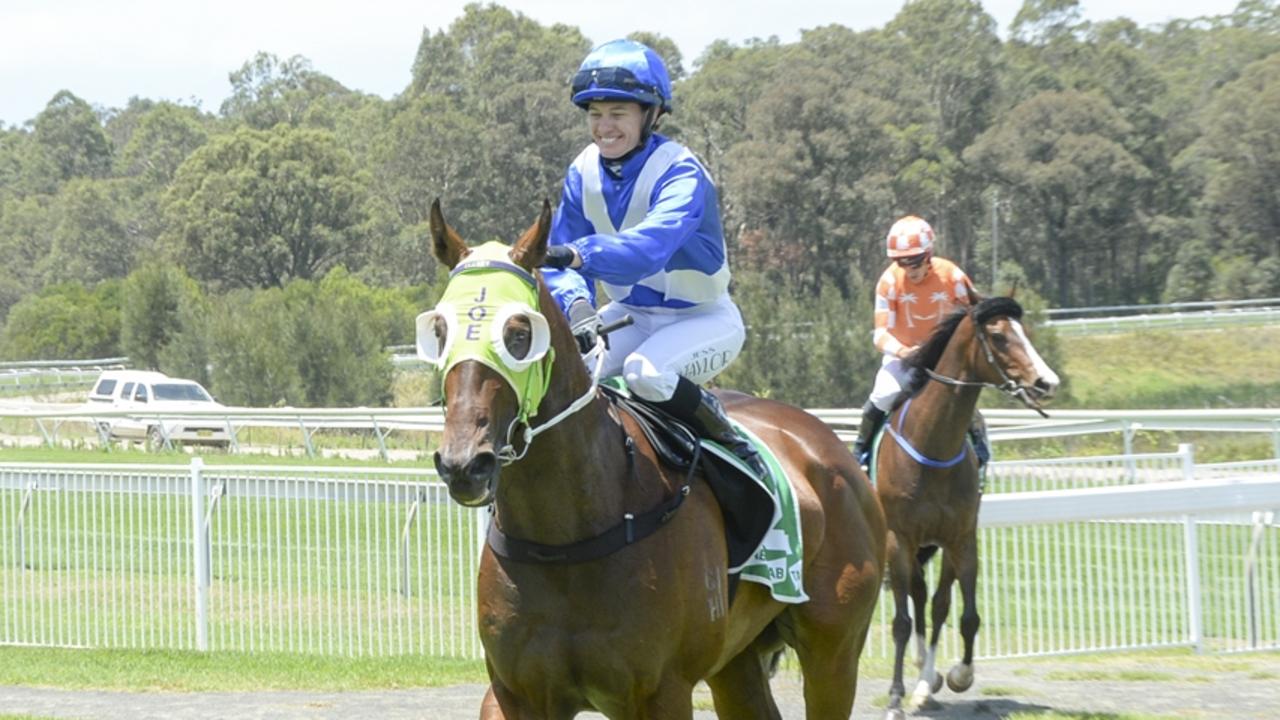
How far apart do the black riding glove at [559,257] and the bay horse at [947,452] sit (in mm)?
5344

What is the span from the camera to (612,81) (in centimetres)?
511

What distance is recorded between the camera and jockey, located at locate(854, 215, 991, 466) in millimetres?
9852

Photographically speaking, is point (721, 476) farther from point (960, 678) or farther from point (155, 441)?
point (155, 441)

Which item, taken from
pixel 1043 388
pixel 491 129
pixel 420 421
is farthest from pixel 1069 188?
pixel 1043 388

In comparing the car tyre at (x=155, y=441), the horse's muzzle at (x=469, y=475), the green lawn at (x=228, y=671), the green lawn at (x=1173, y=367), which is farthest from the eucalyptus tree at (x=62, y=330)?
the horse's muzzle at (x=469, y=475)

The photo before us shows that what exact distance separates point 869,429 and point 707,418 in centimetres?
A: 484

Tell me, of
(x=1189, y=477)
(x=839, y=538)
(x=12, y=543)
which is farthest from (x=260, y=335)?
(x=839, y=538)

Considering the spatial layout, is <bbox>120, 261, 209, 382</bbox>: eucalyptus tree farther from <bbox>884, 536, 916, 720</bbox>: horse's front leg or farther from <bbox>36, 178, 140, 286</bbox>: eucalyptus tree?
<bbox>884, 536, 916, 720</bbox>: horse's front leg

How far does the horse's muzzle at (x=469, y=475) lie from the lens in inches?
152

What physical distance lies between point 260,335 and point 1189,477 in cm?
2865

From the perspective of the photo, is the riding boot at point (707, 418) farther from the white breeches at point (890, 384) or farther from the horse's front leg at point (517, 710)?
the white breeches at point (890, 384)

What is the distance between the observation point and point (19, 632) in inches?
481

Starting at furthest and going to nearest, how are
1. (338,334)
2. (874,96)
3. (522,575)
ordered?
(874,96), (338,334), (522,575)

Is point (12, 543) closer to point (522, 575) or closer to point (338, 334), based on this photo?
point (522, 575)
